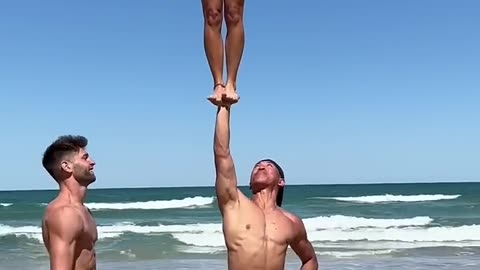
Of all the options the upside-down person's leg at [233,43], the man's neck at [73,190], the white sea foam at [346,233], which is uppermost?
the upside-down person's leg at [233,43]

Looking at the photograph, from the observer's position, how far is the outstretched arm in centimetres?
458

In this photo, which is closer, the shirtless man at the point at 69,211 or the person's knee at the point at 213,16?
the shirtless man at the point at 69,211

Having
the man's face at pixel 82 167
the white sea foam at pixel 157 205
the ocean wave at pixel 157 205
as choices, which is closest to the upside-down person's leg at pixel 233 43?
the man's face at pixel 82 167

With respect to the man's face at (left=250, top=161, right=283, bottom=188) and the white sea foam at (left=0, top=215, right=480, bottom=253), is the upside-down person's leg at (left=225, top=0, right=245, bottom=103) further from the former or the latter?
the white sea foam at (left=0, top=215, right=480, bottom=253)

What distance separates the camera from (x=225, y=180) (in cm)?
424

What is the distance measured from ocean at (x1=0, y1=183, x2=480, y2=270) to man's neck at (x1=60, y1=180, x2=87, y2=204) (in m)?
8.33

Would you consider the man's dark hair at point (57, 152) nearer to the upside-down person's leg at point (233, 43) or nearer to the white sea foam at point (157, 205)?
the upside-down person's leg at point (233, 43)

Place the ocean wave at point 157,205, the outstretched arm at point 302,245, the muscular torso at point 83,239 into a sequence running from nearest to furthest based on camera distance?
the muscular torso at point 83,239 → the outstretched arm at point 302,245 → the ocean wave at point 157,205

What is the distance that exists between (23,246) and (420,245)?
8760mm

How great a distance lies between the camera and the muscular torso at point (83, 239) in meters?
3.52

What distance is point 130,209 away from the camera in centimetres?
3089

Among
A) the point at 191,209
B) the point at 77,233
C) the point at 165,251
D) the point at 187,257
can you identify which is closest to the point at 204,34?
the point at 77,233

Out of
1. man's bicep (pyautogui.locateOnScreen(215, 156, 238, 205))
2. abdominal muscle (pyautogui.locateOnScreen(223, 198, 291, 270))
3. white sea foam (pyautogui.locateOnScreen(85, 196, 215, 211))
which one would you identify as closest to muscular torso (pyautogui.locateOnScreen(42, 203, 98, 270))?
man's bicep (pyautogui.locateOnScreen(215, 156, 238, 205))

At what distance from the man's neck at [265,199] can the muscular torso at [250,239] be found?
7 centimetres
